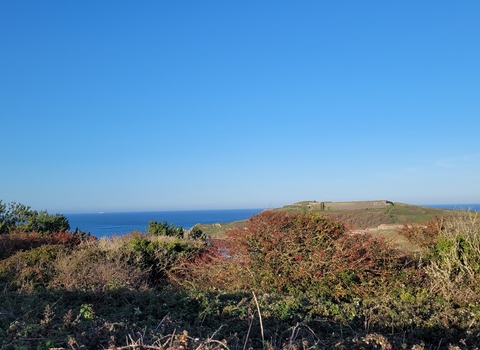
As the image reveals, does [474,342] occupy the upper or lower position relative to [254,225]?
lower

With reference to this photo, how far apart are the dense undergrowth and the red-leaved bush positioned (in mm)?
26

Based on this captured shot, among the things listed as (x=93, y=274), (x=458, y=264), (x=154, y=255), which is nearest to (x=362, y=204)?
(x=154, y=255)

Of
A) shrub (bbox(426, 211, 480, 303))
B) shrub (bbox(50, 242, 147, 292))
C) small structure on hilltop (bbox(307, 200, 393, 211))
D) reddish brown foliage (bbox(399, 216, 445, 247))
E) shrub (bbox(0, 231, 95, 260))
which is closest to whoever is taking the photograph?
shrub (bbox(426, 211, 480, 303))

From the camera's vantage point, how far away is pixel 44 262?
1023cm

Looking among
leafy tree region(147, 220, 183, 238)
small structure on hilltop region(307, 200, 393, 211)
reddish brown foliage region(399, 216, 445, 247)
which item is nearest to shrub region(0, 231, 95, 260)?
leafy tree region(147, 220, 183, 238)

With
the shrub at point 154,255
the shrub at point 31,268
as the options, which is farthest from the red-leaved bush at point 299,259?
the shrub at point 31,268

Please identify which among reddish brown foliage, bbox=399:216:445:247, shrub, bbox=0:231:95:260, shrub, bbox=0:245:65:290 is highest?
reddish brown foliage, bbox=399:216:445:247

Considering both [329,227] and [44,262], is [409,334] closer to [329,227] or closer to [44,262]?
[329,227]

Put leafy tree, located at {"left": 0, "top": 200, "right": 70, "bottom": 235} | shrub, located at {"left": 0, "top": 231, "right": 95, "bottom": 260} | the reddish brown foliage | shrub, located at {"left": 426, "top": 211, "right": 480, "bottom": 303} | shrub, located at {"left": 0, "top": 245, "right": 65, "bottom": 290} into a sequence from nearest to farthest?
shrub, located at {"left": 426, "top": 211, "right": 480, "bottom": 303} < shrub, located at {"left": 0, "top": 245, "right": 65, "bottom": 290} < the reddish brown foliage < shrub, located at {"left": 0, "top": 231, "right": 95, "bottom": 260} < leafy tree, located at {"left": 0, "top": 200, "right": 70, "bottom": 235}

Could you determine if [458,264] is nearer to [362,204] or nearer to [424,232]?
[424,232]

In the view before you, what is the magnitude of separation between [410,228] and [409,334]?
7221 millimetres

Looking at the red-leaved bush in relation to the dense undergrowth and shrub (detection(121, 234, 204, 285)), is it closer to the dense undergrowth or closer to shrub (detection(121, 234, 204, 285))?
the dense undergrowth

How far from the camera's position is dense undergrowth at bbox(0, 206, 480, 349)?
4289 mm

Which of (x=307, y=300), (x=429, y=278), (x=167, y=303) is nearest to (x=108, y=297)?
(x=167, y=303)
